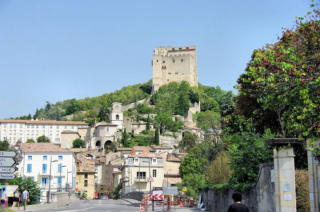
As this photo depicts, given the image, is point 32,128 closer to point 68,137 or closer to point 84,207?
point 68,137

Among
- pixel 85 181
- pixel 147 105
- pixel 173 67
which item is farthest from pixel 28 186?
pixel 173 67

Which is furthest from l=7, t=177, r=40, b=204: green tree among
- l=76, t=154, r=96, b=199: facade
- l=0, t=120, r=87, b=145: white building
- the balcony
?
l=0, t=120, r=87, b=145: white building

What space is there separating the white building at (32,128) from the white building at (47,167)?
237 feet

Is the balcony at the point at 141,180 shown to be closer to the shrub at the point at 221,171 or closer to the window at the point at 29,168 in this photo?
the window at the point at 29,168

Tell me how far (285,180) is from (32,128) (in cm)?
13185

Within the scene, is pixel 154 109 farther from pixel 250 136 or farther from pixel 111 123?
pixel 250 136

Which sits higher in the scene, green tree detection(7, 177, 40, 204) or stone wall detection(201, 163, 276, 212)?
stone wall detection(201, 163, 276, 212)

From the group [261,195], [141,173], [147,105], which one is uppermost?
[147,105]

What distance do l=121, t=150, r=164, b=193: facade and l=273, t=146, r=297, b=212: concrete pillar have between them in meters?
48.4

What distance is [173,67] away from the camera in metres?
158

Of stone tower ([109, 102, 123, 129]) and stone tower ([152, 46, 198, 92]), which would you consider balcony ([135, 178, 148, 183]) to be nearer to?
stone tower ([109, 102, 123, 129])

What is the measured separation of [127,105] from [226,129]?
119 metres

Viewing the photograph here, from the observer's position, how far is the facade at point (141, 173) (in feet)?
206

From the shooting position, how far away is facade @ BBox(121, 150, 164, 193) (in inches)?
2472
